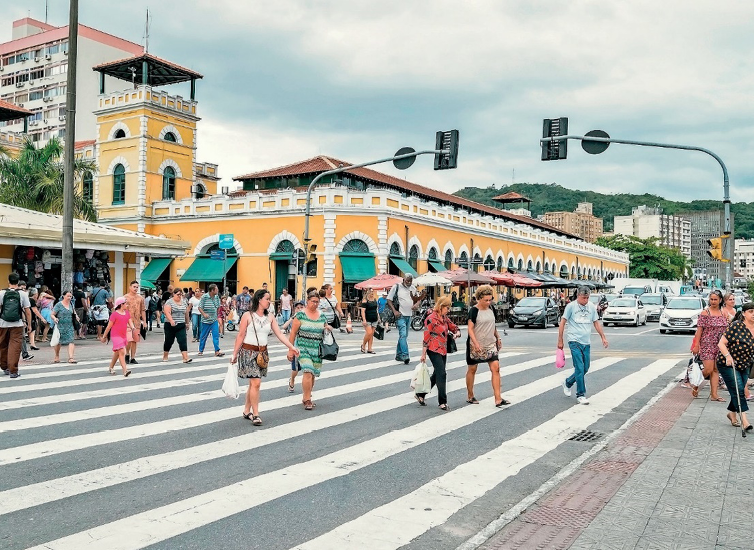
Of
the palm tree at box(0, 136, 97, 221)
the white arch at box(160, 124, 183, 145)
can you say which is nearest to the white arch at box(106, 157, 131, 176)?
the white arch at box(160, 124, 183, 145)

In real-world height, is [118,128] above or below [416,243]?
above

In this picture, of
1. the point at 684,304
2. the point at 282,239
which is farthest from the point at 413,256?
the point at 684,304

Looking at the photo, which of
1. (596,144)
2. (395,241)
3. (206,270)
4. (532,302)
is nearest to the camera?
(596,144)

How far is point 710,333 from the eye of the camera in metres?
10.2

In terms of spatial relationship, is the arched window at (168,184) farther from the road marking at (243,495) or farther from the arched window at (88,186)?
the road marking at (243,495)

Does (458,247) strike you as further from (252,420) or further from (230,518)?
(230,518)

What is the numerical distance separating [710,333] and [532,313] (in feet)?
73.7

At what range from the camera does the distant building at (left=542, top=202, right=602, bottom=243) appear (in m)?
173

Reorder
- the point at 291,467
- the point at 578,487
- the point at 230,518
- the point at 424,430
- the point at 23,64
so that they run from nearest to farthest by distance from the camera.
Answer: the point at 230,518
the point at 578,487
the point at 291,467
the point at 424,430
the point at 23,64

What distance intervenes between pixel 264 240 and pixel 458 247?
1324cm

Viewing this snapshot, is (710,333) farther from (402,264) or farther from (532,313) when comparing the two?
(402,264)

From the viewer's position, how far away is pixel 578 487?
6098 millimetres

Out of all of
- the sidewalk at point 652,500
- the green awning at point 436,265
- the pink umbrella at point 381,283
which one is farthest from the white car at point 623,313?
the sidewalk at point 652,500

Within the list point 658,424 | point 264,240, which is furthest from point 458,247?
point 658,424
